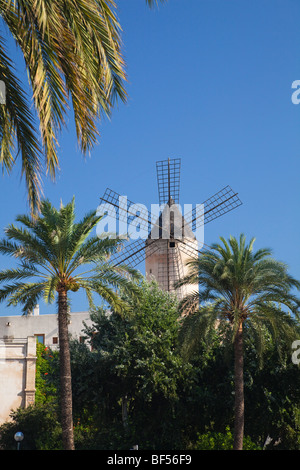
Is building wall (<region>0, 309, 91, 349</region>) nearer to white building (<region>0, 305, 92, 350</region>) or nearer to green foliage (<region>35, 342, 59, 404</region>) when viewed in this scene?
white building (<region>0, 305, 92, 350</region>)

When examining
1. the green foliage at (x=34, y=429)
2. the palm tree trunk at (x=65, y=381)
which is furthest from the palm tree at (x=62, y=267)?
the green foliage at (x=34, y=429)

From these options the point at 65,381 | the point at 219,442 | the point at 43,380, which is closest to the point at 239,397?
the point at 219,442

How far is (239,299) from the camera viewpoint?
91.6 ft

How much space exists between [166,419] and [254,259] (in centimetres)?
963

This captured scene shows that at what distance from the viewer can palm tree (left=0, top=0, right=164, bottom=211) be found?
25.9 ft

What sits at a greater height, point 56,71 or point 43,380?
point 56,71

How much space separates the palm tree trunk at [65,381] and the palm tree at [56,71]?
55.6 feet

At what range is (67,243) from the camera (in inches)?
1002

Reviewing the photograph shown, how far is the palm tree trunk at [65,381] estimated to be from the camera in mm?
24516

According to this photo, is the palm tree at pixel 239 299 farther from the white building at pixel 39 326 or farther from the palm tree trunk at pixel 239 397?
the white building at pixel 39 326

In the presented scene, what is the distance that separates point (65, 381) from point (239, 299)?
8369 millimetres

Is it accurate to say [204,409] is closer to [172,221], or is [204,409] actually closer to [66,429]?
[66,429]

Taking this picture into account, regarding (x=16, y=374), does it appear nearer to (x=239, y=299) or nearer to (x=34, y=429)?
(x=34, y=429)

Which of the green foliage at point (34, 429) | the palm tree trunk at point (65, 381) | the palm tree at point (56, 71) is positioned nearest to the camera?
the palm tree at point (56, 71)
